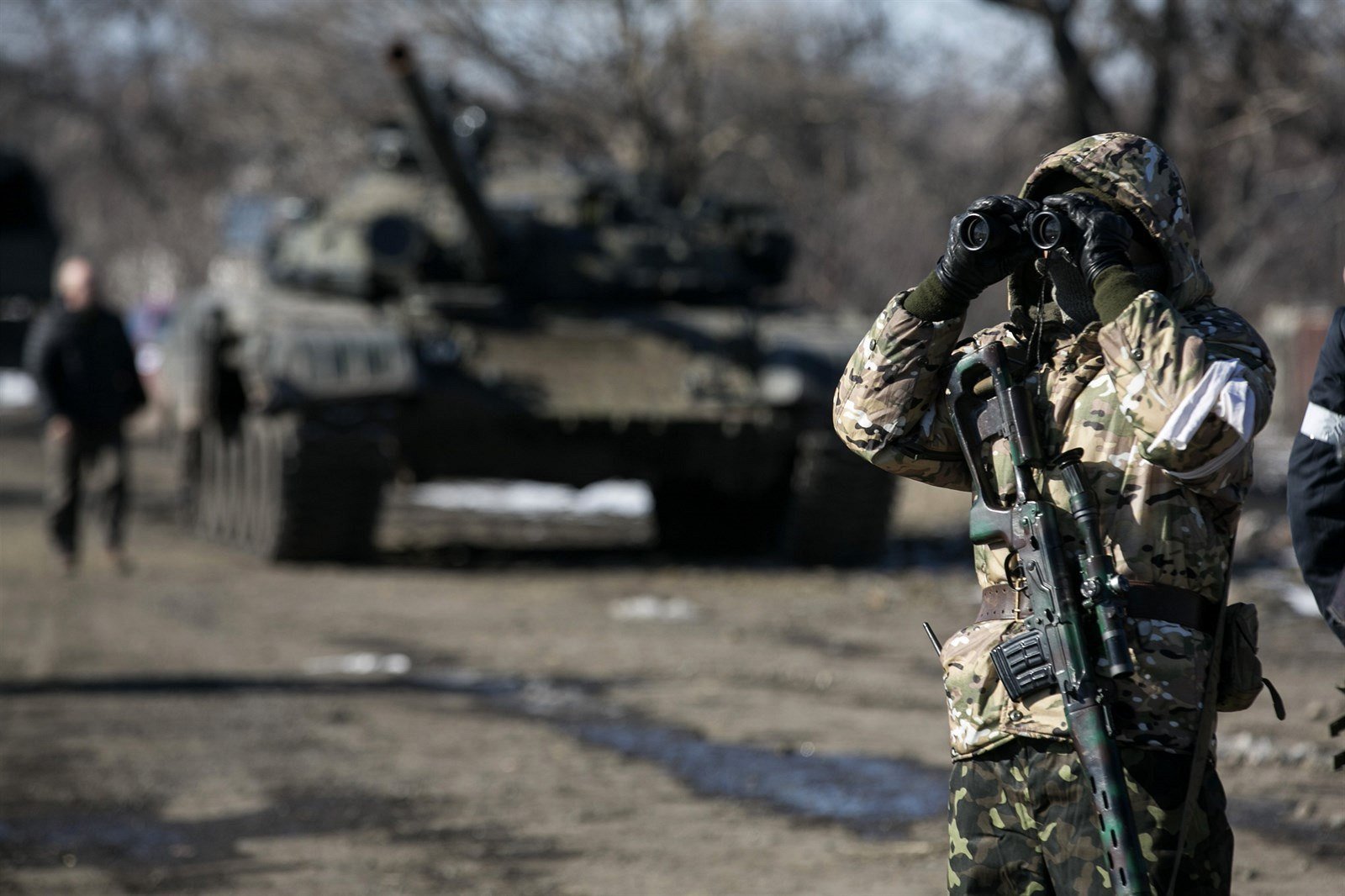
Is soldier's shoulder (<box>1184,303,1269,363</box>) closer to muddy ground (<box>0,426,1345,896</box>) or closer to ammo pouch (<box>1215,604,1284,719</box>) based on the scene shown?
ammo pouch (<box>1215,604,1284,719</box>)

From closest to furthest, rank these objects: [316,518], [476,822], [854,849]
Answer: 1. [854,849]
2. [476,822]
3. [316,518]

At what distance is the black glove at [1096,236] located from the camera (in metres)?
2.85

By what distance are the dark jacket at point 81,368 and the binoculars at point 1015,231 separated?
8673mm

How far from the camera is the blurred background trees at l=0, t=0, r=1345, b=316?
47.2 ft

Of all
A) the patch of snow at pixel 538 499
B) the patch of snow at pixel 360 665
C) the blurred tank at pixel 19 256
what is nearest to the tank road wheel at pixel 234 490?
the patch of snow at pixel 538 499

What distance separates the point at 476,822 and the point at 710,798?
754mm

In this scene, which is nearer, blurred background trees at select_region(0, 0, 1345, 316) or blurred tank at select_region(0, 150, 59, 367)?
blurred background trees at select_region(0, 0, 1345, 316)

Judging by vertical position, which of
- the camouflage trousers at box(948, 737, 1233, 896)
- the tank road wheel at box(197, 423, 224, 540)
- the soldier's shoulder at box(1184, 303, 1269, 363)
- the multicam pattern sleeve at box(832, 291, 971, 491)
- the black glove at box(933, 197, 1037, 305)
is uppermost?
the black glove at box(933, 197, 1037, 305)

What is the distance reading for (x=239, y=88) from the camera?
2511 centimetres

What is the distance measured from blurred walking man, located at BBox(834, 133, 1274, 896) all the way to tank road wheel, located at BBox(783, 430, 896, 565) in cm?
825

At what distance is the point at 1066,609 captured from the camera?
2.82 meters

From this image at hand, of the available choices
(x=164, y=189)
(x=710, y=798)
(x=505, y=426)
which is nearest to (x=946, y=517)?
(x=505, y=426)

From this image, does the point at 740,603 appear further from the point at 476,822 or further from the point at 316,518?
the point at 476,822

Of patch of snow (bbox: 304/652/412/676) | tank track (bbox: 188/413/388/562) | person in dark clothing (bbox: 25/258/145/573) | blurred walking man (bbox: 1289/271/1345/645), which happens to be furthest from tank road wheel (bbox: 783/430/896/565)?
blurred walking man (bbox: 1289/271/1345/645)
